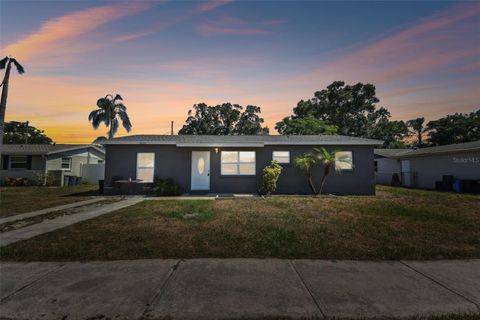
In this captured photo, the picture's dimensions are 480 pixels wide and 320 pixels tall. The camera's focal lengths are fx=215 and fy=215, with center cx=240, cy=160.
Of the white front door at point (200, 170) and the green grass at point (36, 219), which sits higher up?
the white front door at point (200, 170)

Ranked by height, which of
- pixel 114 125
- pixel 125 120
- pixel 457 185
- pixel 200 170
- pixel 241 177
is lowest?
pixel 457 185

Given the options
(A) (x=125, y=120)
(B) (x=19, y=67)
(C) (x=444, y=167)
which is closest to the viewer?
(B) (x=19, y=67)

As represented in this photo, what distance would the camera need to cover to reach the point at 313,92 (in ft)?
129

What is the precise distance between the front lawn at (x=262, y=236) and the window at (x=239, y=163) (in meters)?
5.10

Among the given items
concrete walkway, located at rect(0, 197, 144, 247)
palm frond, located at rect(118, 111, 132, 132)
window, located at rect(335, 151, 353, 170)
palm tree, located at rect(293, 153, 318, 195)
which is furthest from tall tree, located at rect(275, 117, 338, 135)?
concrete walkway, located at rect(0, 197, 144, 247)

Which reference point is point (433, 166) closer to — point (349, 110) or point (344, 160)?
point (344, 160)

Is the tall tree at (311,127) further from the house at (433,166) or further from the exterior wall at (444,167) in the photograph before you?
the exterior wall at (444,167)

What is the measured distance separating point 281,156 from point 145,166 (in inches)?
317

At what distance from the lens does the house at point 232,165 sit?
A: 1257cm

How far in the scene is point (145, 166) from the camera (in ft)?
41.7

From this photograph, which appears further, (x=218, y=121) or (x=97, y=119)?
(x=218, y=121)

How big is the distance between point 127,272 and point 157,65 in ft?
33.2

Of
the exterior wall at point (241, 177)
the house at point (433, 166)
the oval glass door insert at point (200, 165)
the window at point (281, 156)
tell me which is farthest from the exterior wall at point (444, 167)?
the oval glass door insert at point (200, 165)

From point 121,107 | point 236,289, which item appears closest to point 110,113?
point 121,107
